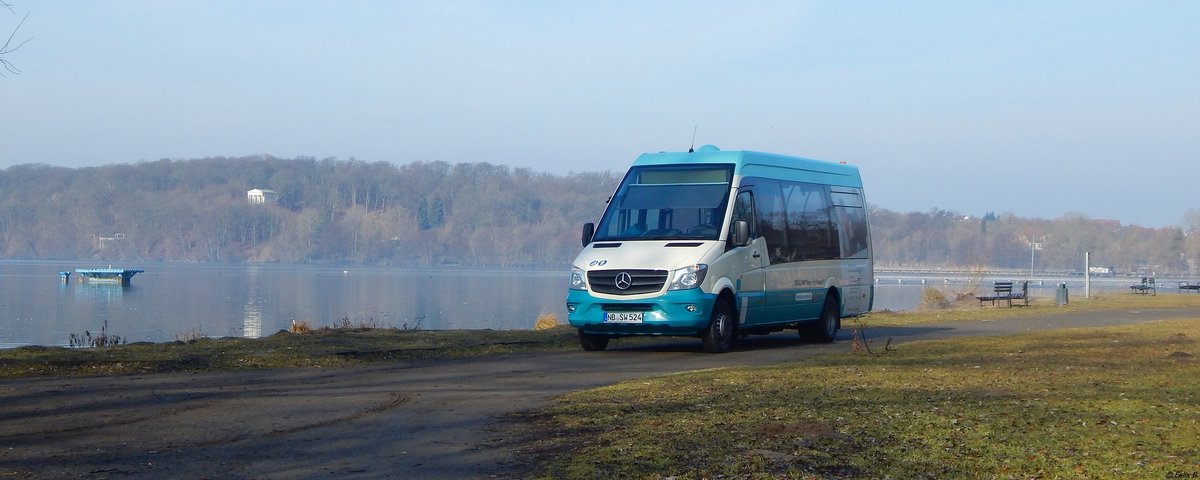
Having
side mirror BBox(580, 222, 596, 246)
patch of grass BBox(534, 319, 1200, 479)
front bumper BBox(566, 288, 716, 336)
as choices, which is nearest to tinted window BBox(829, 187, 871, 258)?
side mirror BBox(580, 222, 596, 246)

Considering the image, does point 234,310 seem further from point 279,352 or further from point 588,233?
point 279,352

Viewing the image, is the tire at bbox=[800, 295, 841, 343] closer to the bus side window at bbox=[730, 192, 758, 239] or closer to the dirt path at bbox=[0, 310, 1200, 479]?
the bus side window at bbox=[730, 192, 758, 239]

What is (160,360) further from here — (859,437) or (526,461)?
(859,437)

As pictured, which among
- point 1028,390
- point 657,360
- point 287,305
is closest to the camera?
point 1028,390

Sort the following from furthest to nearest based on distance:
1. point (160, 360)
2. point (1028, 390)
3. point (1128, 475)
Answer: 1. point (160, 360)
2. point (1028, 390)
3. point (1128, 475)

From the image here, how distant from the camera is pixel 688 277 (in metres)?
16.0

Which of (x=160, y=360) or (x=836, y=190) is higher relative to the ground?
(x=836, y=190)

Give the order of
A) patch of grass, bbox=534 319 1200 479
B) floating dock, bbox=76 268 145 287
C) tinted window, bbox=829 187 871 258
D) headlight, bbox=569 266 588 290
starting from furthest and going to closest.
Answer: floating dock, bbox=76 268 145 287
tinted window, bbox=829 187 871 258
headlight, bbox=569 266 588 290
patch of grass, bbox=534 319 1200 479

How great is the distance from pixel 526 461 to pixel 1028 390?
588cm

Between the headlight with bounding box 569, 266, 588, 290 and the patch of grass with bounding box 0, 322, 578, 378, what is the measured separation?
5.08 feet

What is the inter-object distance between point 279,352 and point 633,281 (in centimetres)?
470

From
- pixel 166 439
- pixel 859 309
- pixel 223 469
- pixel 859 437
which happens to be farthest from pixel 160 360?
pixel 859 309

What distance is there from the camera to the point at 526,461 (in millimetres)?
7582

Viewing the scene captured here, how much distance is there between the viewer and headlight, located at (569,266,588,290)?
16.5 meters
